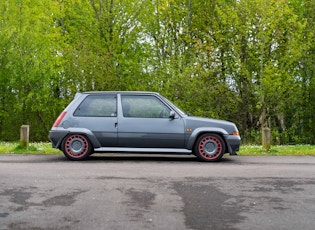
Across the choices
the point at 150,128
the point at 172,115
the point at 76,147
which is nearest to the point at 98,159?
the point at 76,147

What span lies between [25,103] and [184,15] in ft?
39.2

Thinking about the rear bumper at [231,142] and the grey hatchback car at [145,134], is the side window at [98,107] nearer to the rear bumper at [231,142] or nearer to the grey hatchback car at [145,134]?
the grey hatchback car at [145,134]

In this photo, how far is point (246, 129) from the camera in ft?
94.9

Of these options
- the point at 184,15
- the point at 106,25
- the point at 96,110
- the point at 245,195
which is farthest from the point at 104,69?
the point at 245,195

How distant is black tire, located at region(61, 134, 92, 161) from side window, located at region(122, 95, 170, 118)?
3.73 feet

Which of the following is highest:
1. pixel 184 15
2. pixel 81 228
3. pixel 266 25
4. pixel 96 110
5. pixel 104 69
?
pixel 184 15

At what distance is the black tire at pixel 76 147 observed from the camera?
1199 centimetres

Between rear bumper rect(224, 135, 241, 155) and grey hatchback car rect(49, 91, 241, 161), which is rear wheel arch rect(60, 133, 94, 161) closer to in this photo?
grey hatchback car rect(49, 91, 241, 161)

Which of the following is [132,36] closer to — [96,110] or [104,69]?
[104,69]

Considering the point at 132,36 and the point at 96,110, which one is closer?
the point at 96,110

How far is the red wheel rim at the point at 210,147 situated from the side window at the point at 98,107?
7.05ft

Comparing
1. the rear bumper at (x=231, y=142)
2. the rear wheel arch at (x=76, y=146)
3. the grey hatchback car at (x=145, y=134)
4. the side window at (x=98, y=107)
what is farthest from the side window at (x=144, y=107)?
the rear bumper at (x=231, y=142)

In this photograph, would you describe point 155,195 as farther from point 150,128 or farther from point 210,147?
point 210,147

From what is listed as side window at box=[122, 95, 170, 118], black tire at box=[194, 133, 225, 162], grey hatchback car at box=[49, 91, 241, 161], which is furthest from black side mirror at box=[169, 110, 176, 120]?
black tire at box=[194, 133, 225, 162]
